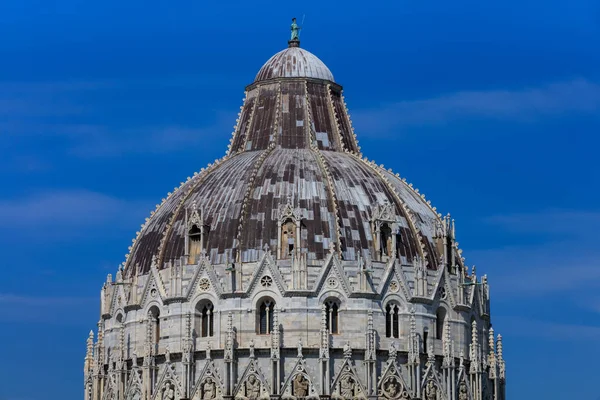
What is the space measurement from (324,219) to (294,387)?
11.7m

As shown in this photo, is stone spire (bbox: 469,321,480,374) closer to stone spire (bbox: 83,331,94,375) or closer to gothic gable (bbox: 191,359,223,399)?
gothic gable (bbox: 191,359,223,399)

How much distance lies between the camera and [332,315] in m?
118

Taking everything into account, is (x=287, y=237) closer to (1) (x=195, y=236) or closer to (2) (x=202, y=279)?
(2) (x=202, y=279)

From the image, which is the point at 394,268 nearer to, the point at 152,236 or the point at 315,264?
the point at 315,264

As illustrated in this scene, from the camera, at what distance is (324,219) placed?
120 metres

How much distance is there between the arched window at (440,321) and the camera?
122m

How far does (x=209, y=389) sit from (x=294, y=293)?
8.28 m

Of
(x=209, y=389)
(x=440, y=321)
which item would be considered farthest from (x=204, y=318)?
(x=440, y=321)

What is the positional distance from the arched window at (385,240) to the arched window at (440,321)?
18.0ft

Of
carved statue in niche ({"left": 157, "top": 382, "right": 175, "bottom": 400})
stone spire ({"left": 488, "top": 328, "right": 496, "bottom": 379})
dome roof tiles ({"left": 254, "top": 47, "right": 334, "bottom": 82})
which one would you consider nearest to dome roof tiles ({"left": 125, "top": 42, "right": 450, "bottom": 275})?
dome roof tiles ({"left": 254, "top": 47, "right": 334, "bottom": 82})

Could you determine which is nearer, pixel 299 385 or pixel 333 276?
pixel 299 385

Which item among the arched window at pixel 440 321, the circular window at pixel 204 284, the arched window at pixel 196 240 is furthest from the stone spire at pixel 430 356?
the arched window at pixel 196 240

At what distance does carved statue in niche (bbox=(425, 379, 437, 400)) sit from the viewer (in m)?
118

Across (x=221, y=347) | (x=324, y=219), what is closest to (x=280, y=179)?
(x=324, y=219)
